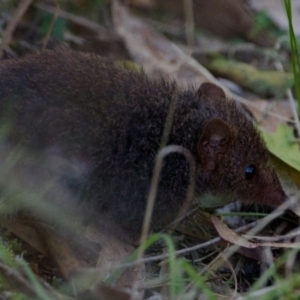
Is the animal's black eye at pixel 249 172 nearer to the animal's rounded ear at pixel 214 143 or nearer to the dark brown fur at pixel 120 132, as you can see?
the dark brown fur at pixel 120 132

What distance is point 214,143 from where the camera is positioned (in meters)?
5.11

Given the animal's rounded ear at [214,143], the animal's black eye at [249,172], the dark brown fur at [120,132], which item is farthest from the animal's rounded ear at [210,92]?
the animal's black eye at [249,172]

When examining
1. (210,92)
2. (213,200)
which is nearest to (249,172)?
(213,200)

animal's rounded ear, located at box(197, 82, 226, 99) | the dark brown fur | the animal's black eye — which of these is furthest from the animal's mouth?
animal's rounded ear, located at box(197, 82, 226, 99)

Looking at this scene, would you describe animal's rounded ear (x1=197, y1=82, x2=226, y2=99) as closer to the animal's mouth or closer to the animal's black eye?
the animal's black eye

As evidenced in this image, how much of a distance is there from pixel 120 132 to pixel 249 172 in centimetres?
125

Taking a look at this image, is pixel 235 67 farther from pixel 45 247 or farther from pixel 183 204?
pixel 45 247

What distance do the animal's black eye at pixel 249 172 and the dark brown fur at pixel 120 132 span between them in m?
0.03

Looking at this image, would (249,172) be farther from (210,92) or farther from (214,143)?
(210,92)

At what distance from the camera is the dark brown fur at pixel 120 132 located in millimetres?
4676

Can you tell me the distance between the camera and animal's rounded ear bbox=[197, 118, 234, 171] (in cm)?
499

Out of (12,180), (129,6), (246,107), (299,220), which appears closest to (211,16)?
(129,6)

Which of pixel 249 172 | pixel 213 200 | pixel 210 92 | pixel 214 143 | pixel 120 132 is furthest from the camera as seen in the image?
pixel 210 92

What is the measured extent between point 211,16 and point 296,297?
5.88 meters
